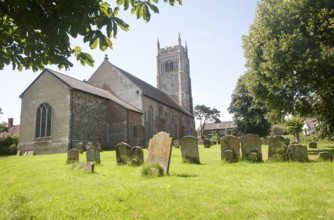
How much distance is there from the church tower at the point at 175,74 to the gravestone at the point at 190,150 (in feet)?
122

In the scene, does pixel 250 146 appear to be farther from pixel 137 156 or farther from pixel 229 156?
pixel 137 156

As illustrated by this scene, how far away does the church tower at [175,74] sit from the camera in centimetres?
5003

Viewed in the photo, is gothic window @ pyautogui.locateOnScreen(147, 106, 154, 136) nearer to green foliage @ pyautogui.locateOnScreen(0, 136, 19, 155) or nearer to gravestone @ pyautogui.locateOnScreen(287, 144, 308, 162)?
green foliage @ pyautogui.locateOnScreen(0, 136, 19, 155)

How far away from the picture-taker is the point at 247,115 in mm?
38000

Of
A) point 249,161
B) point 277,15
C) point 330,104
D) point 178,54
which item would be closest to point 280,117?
point 330,104

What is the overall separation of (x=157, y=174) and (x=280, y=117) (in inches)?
522

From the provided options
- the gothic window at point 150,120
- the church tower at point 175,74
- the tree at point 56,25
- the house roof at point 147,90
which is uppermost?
the church tower at point 175,74

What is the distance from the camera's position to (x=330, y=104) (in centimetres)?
1588

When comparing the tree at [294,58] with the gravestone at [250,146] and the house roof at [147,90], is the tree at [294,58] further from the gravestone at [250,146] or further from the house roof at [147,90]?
the house roof at [147,90]

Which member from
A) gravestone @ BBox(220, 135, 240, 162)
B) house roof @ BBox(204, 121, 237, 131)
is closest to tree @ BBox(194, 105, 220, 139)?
house roof @ BBox(204, 121, 237, 131)

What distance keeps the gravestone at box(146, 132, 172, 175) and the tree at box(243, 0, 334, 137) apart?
920cm

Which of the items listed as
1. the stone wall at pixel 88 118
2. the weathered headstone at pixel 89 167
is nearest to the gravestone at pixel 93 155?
the weathered headstone at pixel 89 167

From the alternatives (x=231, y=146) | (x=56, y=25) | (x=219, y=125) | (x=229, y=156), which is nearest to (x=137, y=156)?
(x=229, y=156)

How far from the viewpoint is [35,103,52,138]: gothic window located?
24.5 metres
